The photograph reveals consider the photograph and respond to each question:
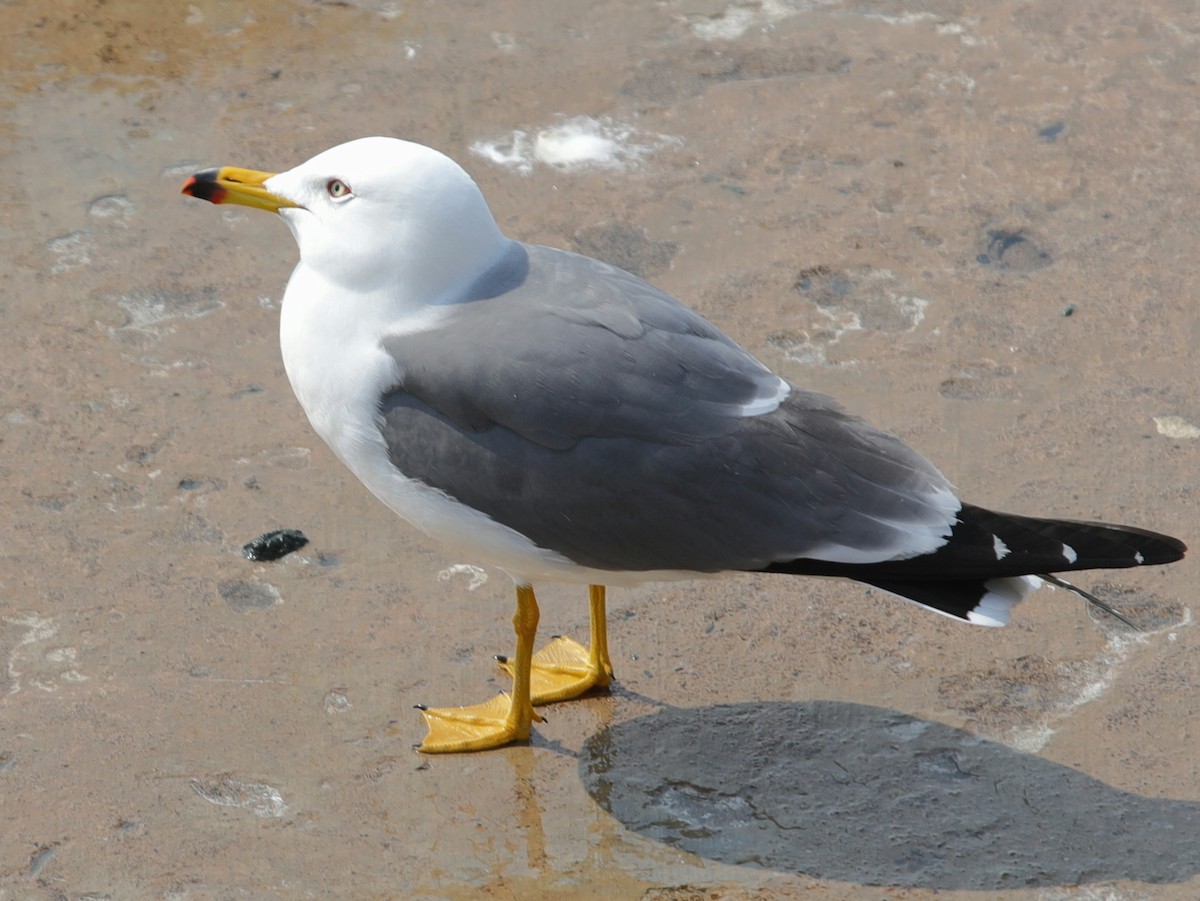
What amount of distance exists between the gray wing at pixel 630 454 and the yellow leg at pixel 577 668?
1.60ft

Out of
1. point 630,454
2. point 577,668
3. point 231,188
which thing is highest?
point 231,188

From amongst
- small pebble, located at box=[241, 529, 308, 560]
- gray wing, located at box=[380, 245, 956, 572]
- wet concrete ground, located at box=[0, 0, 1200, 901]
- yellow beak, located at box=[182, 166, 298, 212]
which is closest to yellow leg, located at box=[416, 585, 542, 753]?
wet concrete ground, located at box=[0, 0, 1200, 901]

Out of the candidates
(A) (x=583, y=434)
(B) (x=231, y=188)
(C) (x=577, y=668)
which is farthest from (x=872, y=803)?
(B) (x=231, y=188)

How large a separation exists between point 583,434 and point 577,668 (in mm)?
906

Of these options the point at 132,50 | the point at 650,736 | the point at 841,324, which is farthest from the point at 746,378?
the point at 132,50

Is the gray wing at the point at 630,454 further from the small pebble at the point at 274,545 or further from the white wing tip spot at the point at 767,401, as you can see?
the small pebble at the point at 274,545

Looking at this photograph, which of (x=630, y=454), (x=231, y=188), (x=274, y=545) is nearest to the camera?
(x=630, y=454)

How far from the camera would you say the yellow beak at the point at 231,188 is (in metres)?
3.87

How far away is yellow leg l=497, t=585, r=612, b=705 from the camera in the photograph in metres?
4.06

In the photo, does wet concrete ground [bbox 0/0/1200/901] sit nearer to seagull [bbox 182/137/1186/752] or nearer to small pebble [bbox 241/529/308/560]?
small pebble [bbox 241/529/308/560]

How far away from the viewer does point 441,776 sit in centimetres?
380

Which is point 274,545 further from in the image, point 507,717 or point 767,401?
point 767,401

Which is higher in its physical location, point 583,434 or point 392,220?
point 392,220

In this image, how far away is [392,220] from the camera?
361 centimetres
